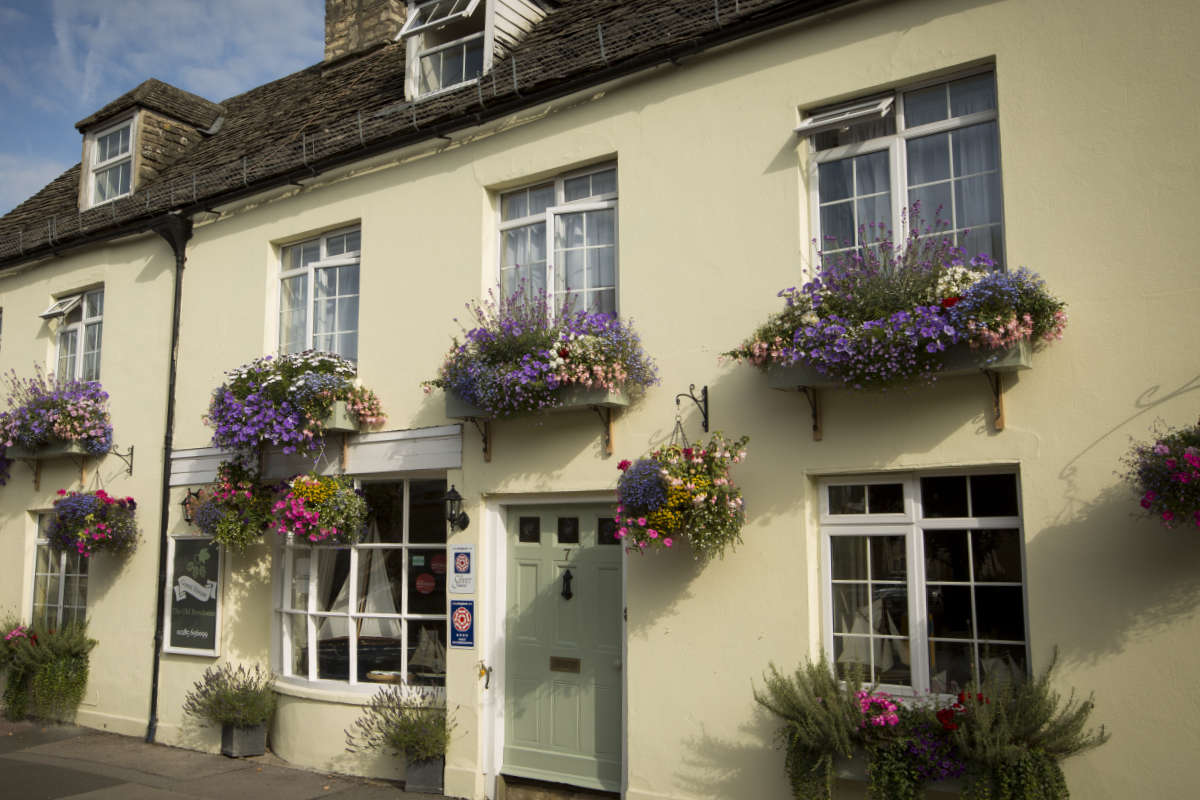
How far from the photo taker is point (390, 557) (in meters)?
9.45

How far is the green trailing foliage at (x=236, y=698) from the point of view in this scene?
31.5 feet

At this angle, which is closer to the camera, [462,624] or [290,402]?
[462,624]

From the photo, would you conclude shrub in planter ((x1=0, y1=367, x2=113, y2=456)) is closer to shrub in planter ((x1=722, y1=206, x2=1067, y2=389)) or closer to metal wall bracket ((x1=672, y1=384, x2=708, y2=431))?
metal wall bracket ((x1=672, y1=384, x2=708, y2=431))

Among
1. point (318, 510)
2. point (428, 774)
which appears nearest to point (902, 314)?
point (428, 774)

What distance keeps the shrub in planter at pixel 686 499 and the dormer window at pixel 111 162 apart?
981 centimetres

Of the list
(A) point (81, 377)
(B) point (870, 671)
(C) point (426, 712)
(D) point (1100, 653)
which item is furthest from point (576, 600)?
(A) point (81, 377)

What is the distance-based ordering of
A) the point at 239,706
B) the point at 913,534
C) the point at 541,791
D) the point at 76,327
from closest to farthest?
the point at 913,534 → the point at 541,791 → the point at 239,706 → the point at 76,327

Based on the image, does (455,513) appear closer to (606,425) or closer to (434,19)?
(606,425)

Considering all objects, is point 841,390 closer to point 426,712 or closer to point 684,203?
point 684,203

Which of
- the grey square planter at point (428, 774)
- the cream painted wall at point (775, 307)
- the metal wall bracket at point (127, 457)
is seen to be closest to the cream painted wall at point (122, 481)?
the metal wall bracket at point (127, 457)

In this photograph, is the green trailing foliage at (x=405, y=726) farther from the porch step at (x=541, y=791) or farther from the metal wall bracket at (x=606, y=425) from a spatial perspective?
the metal wall bracket at (x=606, y=425)

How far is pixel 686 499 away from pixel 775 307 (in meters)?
1.56

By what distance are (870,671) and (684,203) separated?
3741 mm

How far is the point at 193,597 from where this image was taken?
10.7 m
